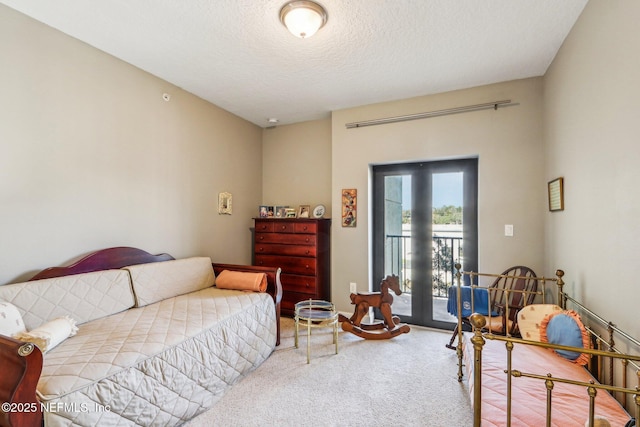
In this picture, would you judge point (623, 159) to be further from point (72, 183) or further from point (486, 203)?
point (72, 183)

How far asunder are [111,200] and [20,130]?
2.42ft

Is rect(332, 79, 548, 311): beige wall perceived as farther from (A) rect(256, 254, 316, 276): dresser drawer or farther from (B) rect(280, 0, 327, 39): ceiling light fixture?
(B) rect(280, 0, 327, 39): ceiling light fixture

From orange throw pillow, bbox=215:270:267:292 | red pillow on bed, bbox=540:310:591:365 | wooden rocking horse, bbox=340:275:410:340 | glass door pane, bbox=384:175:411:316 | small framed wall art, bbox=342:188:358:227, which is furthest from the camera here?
small framed wall art, bbox=342:188:358:227

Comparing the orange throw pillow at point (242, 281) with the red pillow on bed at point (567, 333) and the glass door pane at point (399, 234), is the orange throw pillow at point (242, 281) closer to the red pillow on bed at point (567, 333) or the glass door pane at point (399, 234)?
the glass door pane at point (399, 234)

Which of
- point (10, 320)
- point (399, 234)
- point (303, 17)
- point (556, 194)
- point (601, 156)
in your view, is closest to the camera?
point (10, 320)

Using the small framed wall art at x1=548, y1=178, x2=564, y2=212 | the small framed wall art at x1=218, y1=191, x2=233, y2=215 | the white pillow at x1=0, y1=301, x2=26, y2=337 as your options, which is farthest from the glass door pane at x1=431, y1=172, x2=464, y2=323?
the white pillow at x1=0, y1=301, x2=26, y2=337

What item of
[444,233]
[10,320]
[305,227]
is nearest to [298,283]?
[305,227]

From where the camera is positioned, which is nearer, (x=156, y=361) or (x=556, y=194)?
(x=156, y=361)

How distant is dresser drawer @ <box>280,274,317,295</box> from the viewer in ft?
11.6

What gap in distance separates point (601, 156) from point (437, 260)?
6.13 feet

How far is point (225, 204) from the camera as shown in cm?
371

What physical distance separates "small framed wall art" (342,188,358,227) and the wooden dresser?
263 millimetres

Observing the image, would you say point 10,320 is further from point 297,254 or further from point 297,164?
point 297,164

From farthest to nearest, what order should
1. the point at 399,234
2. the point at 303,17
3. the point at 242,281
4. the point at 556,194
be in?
the point at 399,234
the point at 242,281
the point at 556,194
the point at 303,17
